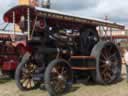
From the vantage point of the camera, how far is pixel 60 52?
1142cm

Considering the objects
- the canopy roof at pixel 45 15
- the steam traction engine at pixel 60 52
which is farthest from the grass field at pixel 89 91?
the canopy roof at pixel 45 15

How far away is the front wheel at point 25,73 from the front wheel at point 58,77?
1166 mm

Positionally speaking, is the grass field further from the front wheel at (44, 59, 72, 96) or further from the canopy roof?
the canopy roof

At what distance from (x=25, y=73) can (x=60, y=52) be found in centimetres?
127

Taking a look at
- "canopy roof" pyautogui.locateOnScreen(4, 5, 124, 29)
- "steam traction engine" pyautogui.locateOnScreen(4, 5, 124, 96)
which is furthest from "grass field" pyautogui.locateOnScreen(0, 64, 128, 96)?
"canopy roof" pyautogui.locateOnScreen(4, 5, 124, 29)

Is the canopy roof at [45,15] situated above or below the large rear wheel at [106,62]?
above

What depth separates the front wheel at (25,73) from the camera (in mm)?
11355

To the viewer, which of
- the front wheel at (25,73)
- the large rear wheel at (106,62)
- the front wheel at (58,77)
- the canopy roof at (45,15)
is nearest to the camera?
the front wheel at (58,77)

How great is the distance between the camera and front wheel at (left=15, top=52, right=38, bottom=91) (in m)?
11.4

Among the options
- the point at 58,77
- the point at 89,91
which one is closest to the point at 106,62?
the point at 89,91

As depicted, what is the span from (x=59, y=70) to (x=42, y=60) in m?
0.71

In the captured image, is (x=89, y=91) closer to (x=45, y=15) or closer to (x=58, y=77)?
(x=58, y=77)

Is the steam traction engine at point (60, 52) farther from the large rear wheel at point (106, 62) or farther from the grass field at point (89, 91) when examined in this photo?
the grass field at point (89, 91)

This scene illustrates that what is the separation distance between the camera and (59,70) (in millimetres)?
10766
